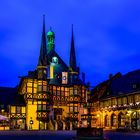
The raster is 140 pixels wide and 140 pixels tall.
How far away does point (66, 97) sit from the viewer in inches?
3642

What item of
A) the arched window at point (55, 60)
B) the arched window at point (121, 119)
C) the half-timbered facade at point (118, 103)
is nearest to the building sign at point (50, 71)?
the arched window at point (55, 60)

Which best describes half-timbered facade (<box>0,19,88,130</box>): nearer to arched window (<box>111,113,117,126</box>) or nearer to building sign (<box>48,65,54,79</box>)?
building sign (<box>48,65,54,79</box>)

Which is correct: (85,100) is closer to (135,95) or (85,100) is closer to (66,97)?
(66,97)

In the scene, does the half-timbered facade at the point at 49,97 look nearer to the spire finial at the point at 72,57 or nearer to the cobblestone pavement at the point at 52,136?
the spire finial at the point at 72,57

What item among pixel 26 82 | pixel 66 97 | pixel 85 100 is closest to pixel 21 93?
pixel 26 82

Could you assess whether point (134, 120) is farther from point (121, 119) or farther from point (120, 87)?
point (120, 87)

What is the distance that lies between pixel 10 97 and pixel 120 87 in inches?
1108

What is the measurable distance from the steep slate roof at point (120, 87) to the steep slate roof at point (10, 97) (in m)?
22.2

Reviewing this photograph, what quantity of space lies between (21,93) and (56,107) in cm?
1000

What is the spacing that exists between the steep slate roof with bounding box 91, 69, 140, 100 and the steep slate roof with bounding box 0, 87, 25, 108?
22.2m

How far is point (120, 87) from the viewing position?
86.9 m

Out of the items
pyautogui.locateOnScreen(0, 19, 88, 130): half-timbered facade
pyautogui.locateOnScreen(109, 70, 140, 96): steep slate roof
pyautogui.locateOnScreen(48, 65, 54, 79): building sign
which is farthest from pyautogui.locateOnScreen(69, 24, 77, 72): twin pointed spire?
pyautogui.locateOnScreen(109, 70, 140, 96): steep slate roof

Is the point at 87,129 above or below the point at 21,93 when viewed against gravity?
below

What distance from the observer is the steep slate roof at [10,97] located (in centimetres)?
8481
